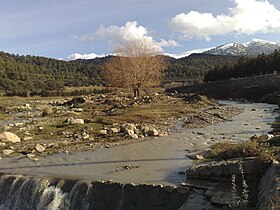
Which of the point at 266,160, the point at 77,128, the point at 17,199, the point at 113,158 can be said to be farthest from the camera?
the point at 77,128

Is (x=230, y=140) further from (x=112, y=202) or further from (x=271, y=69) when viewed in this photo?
(x=271, y=69)

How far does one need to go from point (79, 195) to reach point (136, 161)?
5.14m

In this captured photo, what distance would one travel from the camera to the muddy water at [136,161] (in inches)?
752

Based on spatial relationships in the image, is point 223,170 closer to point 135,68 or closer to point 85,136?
point 85,136

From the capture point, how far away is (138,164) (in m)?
21.4

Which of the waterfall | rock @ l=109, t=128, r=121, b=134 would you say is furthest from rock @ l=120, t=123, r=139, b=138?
the waterfall

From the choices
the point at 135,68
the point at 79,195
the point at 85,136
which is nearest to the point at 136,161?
→ the point at 79,195

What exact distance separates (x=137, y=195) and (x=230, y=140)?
466 inches

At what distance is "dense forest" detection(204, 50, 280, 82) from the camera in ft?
335

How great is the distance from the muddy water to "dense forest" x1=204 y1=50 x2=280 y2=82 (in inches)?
3029

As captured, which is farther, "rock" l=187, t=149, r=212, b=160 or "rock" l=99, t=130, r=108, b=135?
"rock" l=99, t=130, r=108, b=135

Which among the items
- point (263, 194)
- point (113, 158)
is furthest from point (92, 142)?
point (263, 194)

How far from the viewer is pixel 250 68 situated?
4264 inches

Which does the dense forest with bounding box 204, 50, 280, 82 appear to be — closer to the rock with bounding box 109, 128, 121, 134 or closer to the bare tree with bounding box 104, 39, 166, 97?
the bare tree with bounding box 104, 39, 166, 97
